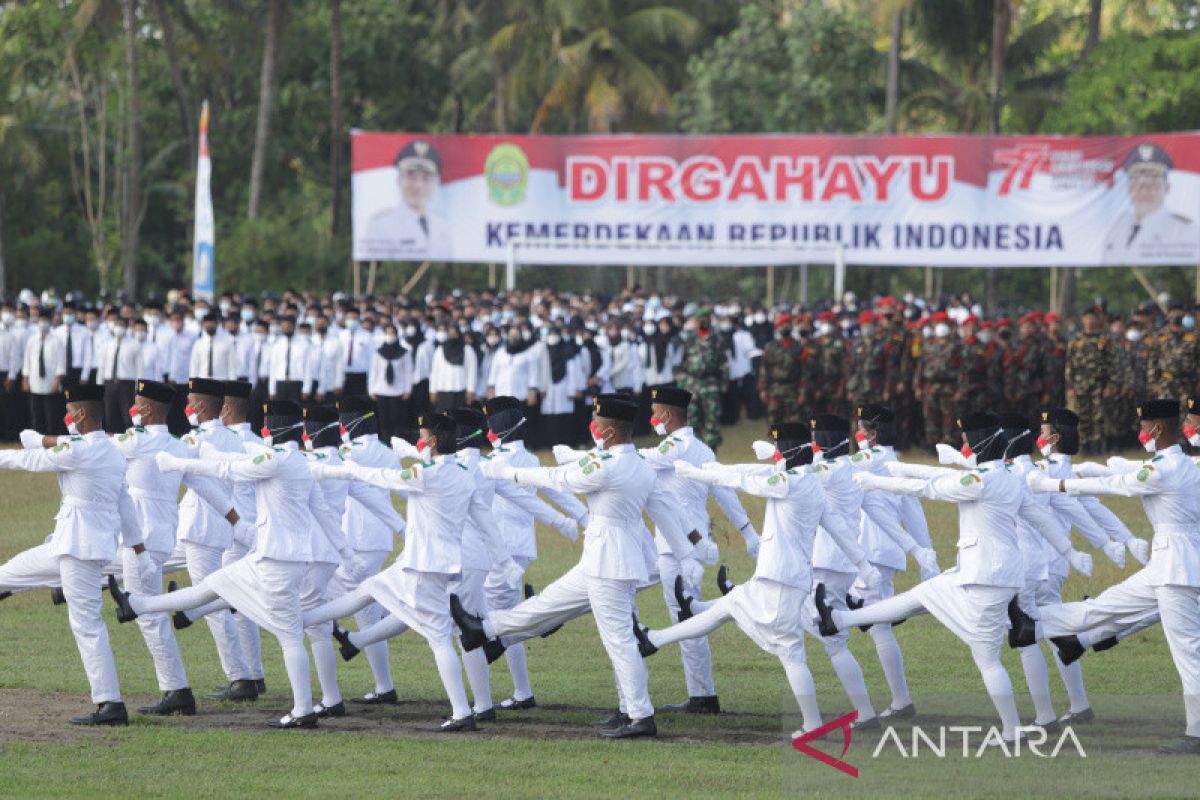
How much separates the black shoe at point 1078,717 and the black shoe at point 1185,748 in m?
0.78

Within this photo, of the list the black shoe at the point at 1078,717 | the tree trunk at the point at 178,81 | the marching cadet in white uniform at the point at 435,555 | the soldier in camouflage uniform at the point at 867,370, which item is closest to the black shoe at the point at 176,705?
the marching cadet in white uniform at the point at 435,555

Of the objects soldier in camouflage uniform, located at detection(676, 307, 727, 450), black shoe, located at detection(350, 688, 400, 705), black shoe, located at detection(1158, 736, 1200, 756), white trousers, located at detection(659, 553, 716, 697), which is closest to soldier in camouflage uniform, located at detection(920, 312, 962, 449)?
soldier in camouflage uniform, located at detection(676, 307, 727, 450)

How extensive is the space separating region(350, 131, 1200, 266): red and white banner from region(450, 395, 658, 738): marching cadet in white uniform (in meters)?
18.6

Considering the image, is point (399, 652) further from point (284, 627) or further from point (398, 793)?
point (398, 793)

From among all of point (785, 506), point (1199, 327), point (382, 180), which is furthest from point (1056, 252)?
point (785, 506)

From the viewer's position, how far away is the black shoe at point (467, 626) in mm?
10570

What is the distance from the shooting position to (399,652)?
13.6 metres

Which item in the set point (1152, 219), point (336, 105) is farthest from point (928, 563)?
point (336, 105)

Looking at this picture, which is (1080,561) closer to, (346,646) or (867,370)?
(346,646)

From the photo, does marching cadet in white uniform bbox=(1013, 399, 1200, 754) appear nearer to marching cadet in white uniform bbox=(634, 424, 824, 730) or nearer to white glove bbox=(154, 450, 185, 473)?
marching cadet in white uniform bbox=(634, 424, 824, 730)

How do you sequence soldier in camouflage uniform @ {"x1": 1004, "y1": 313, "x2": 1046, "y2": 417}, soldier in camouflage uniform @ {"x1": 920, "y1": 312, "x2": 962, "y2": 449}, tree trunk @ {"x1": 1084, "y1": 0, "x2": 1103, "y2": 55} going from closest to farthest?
soldier in camouflage uniform @ {"x1": 920, "y1": 312, "x2": 962, "y2": 449}, soldier in camouflage uniform @ {"x1": 1004, "y1": 313, "x2": 1046, "y2": 417}, tree trunk @ {"x1": 1084, "y1": 0, "x2": 1103, "y2": 55}

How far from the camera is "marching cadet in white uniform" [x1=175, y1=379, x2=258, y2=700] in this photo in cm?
1156

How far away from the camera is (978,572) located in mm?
10227

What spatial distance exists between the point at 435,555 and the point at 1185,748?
4.16 metres
